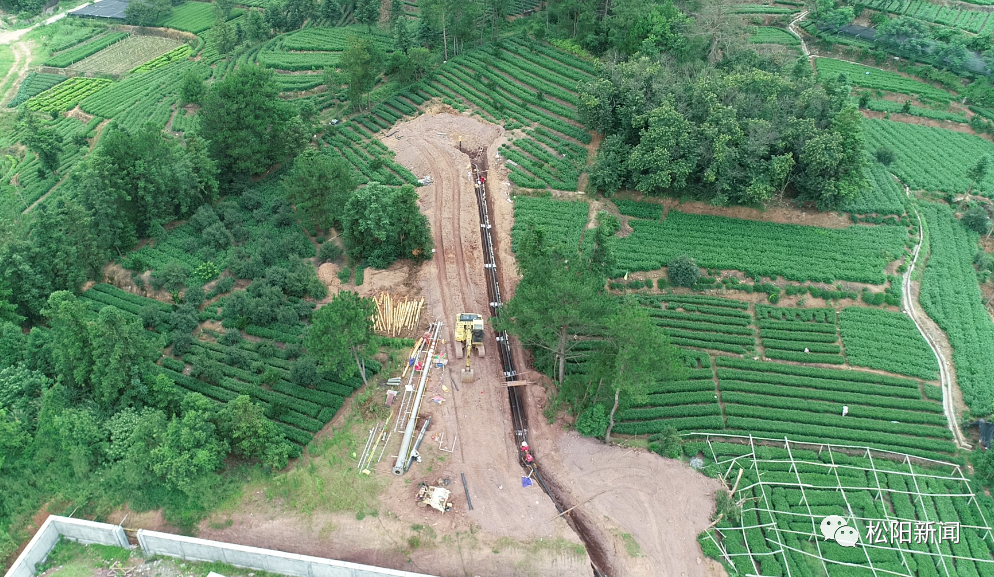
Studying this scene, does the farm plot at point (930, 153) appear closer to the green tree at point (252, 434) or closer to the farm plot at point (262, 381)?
the farm plot at point (262, 381)

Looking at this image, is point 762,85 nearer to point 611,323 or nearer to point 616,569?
point 611,323

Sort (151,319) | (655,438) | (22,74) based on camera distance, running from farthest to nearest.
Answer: (22,74) < (151,319) < (655,438)

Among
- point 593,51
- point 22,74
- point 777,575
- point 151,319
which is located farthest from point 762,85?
point 22,74

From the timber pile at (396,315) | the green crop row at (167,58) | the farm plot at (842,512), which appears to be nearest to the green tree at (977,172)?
the farm plot at (842,512)

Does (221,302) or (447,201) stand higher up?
(447,201)

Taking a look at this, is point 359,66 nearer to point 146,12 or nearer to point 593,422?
point 593,422

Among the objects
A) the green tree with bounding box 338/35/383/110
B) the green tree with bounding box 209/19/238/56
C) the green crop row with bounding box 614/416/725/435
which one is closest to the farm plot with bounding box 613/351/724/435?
the green crop row with bounding box 614/416/725/435

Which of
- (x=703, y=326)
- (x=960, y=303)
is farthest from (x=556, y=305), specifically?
(x=960, y=303)
